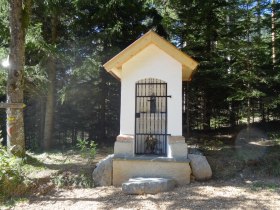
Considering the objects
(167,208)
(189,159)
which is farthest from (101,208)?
(189,159)

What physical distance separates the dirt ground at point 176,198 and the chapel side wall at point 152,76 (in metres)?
1.57

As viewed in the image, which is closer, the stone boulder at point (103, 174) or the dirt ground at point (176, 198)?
the dirt ground at point (176, 198)

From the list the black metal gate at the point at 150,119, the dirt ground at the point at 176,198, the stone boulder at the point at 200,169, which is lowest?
the dirt ground at the point at 176,198

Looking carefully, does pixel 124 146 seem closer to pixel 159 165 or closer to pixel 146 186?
pixel 159 165

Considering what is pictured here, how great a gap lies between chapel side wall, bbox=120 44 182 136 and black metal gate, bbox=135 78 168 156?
43 centimetres

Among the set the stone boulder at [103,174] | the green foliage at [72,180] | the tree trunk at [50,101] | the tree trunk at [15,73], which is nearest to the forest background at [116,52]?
the tree trunk at [50,101]

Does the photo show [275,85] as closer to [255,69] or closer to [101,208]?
[255,69]

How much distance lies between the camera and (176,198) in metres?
5.77

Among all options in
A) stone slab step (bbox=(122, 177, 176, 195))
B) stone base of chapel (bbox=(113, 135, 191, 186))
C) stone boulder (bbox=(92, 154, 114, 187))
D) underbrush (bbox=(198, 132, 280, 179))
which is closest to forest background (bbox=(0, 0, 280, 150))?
underbrush (bbox=(198, 132, 280, 179))

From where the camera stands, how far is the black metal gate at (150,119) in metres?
7.95

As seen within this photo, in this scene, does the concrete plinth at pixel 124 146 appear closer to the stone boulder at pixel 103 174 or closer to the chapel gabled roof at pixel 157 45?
the stone boulder at pixel 103 174

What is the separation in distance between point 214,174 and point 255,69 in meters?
4.25

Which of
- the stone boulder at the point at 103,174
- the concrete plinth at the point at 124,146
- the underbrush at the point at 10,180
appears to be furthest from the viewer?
the concrete plinth at the point at 124,146

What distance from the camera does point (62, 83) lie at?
1207 centimetres
